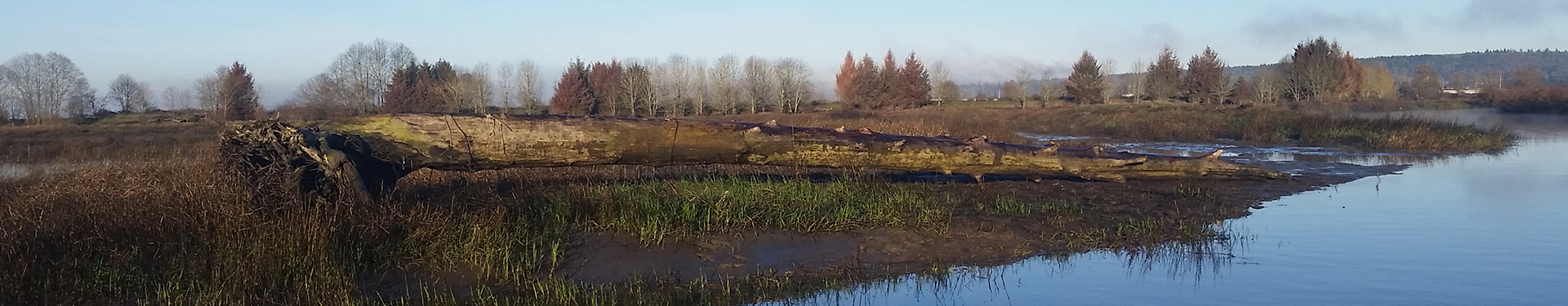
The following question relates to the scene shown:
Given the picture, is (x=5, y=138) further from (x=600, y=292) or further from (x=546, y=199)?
(x=600, y=292)

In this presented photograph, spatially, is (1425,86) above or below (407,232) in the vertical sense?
above

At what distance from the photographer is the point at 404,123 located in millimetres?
7895

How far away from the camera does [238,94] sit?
47.1 m

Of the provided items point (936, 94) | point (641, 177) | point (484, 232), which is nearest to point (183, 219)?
point (484, 232)

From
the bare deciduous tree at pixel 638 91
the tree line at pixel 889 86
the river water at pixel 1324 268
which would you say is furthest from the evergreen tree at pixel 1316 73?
the river water at pixel 1324 268

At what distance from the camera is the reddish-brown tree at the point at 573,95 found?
51.9 meters

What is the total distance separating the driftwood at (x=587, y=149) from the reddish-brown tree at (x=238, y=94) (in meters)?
41.6

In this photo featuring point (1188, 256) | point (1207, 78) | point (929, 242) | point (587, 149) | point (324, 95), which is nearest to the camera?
point (1188, 256)

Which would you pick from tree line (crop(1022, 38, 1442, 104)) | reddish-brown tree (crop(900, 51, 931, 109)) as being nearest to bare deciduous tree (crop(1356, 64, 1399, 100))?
tree line (crop(1022, 38, 1442, 104))

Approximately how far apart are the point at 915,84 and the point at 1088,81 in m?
9.93

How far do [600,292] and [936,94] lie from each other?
66566 millimetres

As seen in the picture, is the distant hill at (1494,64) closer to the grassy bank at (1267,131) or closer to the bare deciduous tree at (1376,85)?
the bare deciduous tree at (1376,85)

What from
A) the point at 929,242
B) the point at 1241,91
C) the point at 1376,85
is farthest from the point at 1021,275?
the point at 1376,85

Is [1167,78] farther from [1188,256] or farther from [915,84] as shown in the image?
[1188,256]
